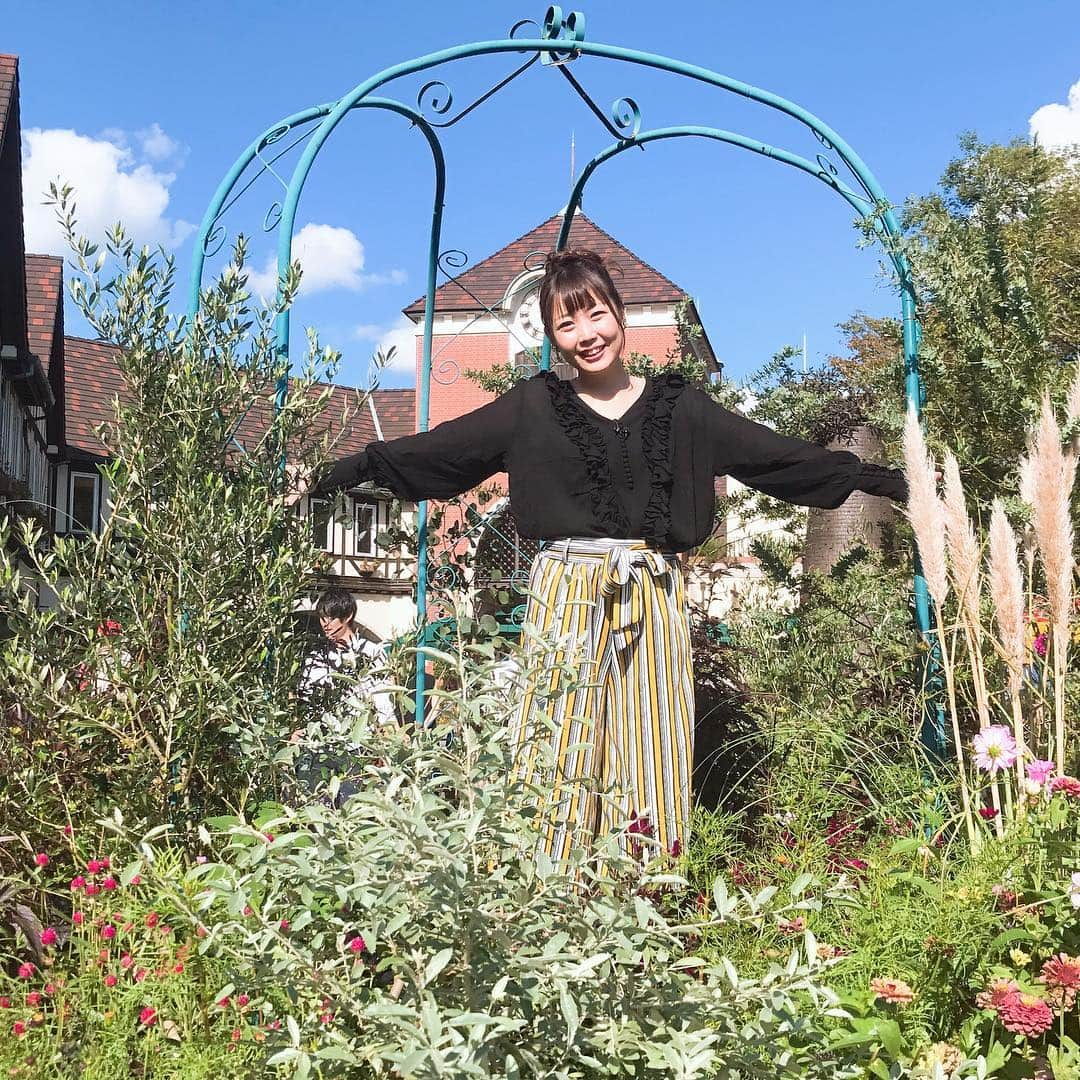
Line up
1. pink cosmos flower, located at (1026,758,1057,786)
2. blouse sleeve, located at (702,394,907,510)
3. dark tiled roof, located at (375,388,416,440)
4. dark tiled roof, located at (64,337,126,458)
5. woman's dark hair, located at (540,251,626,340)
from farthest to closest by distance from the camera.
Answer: dark tiled roof, located at (375,388,416,440) < dark tiled roof, located at (64,337,126,458) < blouse sleeve, located at (702,394,907,510) < woman's dark hair, located at (540,251,626,340) < pink cosmos flower, located at (1026,758,1057,786)

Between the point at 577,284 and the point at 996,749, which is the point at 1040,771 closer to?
the point at 996,749

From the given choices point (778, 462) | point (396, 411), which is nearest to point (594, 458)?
point (778, 462)

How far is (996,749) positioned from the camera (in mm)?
2623

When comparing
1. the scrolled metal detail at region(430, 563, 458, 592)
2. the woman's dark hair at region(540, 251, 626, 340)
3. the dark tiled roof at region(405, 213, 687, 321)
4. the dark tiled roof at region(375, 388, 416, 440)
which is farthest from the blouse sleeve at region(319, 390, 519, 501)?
the dark tiled roof at region(375, 388, 416, 440)

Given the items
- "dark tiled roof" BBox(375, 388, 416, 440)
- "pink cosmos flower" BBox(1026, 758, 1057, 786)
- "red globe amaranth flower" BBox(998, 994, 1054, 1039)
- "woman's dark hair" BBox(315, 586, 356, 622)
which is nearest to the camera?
"red globe amaranth flower" BBox(998, 994, 1054, 1039)

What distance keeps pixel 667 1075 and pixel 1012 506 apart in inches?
91.4

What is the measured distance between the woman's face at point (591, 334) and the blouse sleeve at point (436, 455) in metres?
0.21

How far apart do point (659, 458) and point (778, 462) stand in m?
0.39

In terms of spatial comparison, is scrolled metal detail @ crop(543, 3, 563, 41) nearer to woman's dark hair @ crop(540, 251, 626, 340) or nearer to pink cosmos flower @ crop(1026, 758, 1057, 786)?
woman's dark hair @ crop(540, 251, 626, 340)

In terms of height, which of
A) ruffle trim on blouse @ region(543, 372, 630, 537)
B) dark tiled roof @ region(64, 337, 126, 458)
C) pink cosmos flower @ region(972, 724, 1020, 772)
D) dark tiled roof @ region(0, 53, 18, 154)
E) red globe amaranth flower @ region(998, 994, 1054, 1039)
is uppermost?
dark tiled roof @ region(0, 53, 18, 154)

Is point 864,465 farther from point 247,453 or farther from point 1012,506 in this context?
point 247,453

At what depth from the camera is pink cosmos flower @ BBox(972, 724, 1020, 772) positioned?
103 inches

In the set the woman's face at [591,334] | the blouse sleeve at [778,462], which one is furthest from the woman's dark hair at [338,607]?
the blouse sleeve at [778,462]

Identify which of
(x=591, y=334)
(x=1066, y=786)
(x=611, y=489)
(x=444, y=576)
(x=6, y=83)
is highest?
(x=6, y=83)
